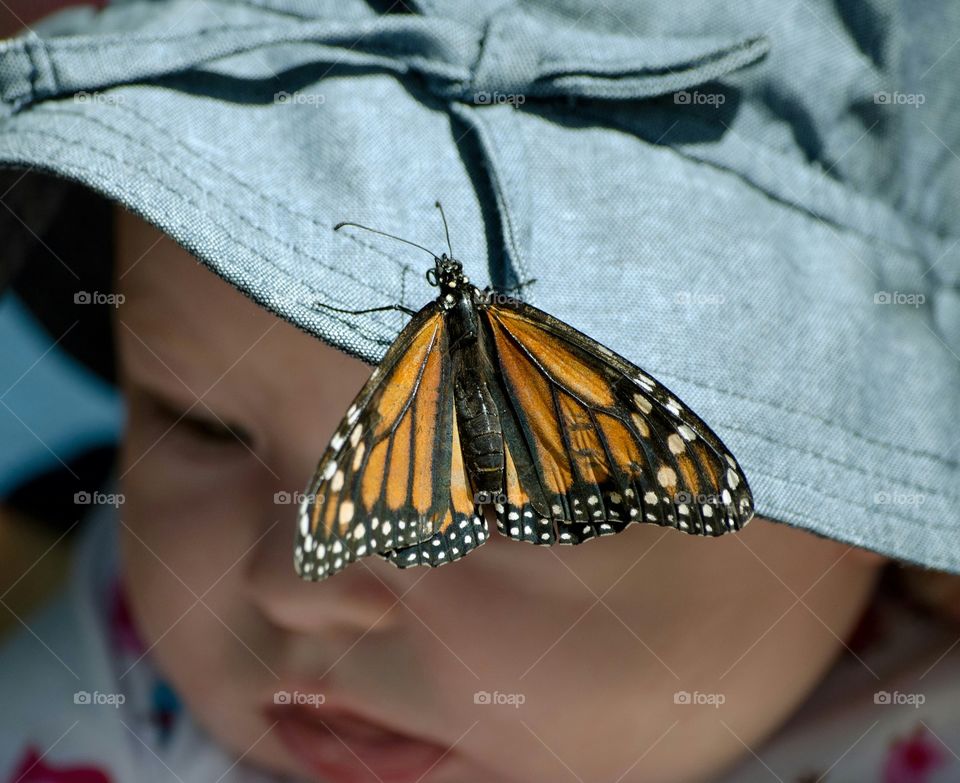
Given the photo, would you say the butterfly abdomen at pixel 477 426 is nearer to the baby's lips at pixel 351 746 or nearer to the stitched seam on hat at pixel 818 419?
the stitched seam on hat at pixel 818 419

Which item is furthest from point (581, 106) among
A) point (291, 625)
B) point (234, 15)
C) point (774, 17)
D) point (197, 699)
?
point (197, 699)

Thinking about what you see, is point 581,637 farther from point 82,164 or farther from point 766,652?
point 82,164

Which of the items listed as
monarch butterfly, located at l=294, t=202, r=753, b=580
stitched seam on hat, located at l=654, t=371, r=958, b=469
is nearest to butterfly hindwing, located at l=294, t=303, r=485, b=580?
monarch butterfly, located at l=294, t=202, r=753, b=580

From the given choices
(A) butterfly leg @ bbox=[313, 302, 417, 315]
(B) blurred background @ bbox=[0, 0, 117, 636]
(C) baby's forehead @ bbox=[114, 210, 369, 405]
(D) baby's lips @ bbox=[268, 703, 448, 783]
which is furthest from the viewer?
(B) blurred background @ bbox=[0, 0, 117, 636]

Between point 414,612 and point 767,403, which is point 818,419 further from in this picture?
point 414,612

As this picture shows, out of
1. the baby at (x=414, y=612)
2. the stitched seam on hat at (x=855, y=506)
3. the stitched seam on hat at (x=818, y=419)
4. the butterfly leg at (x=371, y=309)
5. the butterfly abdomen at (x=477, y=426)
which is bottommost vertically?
the baby at (x=414, y=612)

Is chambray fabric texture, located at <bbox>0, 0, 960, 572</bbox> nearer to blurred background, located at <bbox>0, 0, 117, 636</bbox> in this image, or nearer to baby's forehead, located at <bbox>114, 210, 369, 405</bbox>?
baby's forehead, located at <bbox>114, 210, 369, 405</bbox>

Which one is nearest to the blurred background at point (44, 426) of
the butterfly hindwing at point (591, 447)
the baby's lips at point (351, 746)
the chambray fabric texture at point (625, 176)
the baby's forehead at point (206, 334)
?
the baby's forehead at point (206, 334)
